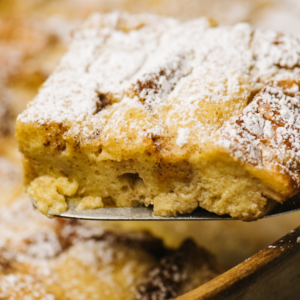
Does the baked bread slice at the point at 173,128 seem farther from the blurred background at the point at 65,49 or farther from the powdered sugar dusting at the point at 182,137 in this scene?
the blurred background at the point at 65,49

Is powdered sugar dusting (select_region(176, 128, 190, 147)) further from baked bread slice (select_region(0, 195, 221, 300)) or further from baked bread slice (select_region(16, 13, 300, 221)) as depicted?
baked bread slice (select_region(0, 195, 221, 300))

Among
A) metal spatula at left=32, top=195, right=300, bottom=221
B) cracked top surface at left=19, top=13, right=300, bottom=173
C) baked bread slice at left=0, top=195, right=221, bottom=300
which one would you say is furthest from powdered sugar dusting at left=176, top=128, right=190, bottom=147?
baked bread slice at left=0, top=195, right=221, bottom=300

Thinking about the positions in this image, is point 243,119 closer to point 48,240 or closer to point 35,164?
point 35,164

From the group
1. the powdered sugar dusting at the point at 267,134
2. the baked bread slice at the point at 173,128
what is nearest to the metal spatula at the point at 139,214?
the baked bread slice at the point at 173,128

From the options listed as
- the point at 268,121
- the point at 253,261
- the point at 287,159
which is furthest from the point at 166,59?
the point at 253,261

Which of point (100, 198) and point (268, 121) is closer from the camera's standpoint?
point (268, 121)

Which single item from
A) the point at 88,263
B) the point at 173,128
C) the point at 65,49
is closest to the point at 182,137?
the point at 173,128

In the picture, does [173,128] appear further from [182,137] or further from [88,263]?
[88,263]
